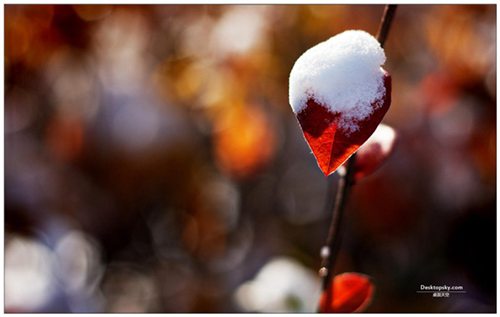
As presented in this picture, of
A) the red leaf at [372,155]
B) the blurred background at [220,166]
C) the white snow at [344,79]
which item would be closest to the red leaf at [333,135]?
the white snow at [344,79]

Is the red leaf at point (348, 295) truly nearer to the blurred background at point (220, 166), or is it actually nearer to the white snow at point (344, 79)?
the white snow at point (344, 79)

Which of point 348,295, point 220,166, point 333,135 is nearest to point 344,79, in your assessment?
point 333,135

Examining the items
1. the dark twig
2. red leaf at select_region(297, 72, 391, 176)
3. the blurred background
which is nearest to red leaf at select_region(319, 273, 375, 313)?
the dark twig

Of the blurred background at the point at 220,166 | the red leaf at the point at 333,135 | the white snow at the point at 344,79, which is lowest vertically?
the blurred background at the point at 220,166

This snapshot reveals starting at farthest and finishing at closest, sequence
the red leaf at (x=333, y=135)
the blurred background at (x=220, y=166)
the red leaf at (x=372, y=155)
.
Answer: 1. the blurred background at (x=220, y=166)
2. the red leaf at (x=372, y=155)
3. the red leaf at (x=333, y=135)

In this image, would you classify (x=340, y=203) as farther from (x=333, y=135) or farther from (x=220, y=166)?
(x=220, y=166)

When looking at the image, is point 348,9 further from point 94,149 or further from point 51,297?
point 51,297

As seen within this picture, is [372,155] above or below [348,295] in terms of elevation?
above

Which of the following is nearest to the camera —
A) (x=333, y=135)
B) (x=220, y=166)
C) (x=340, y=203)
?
(x=333, y=135)

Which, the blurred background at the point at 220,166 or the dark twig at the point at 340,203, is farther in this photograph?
the blurred background at the point at 220,166
